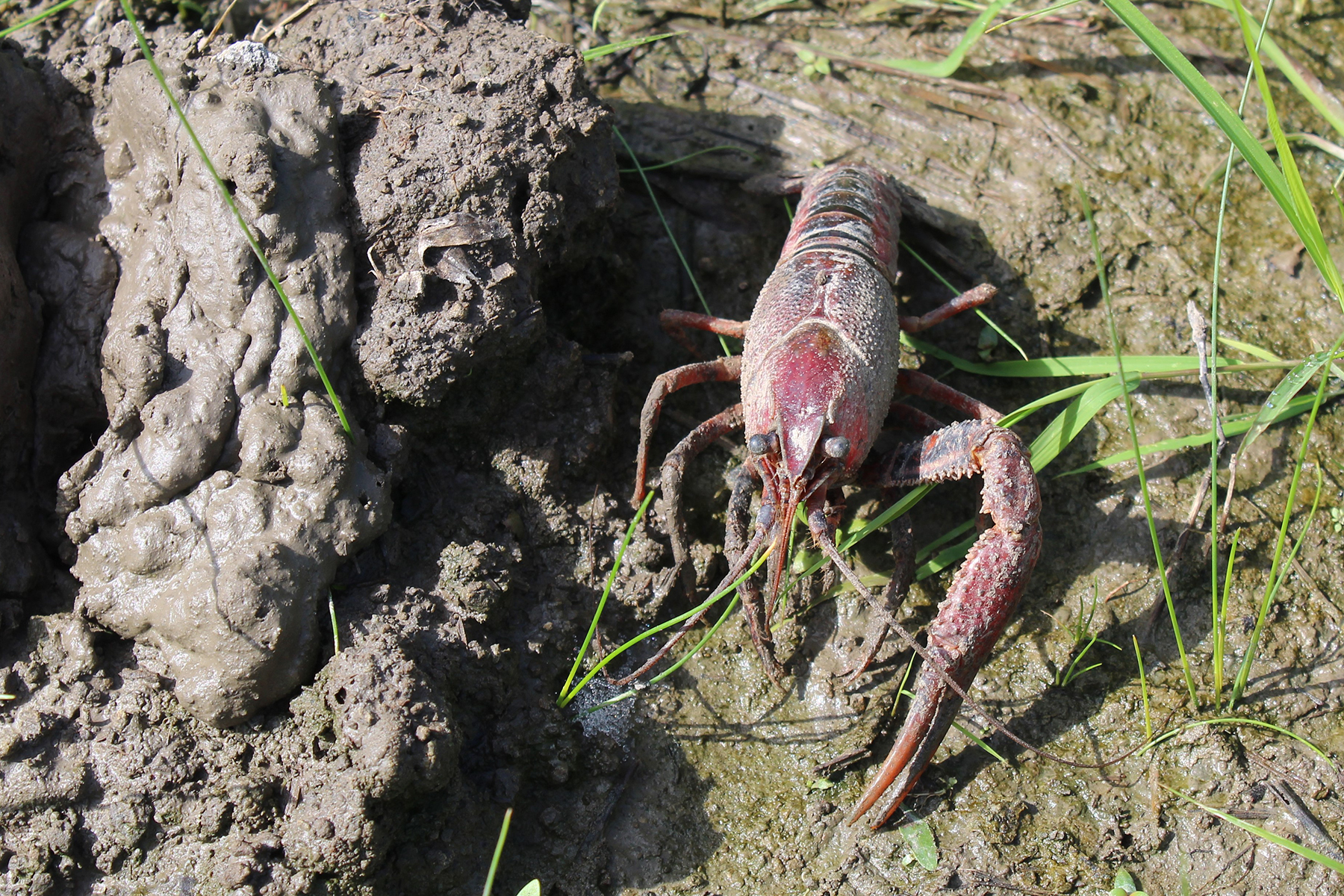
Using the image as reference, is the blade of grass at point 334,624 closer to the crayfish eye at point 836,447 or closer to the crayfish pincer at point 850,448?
the crayfish pincer at point 850,448

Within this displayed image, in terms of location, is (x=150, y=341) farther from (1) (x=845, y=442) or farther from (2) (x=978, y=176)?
(2) (x=978, y=176)

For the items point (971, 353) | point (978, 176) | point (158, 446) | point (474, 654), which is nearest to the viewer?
point (158, 446)

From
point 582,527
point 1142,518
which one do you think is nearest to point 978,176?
point 1142,518

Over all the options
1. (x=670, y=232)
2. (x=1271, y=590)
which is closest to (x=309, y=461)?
(x=670, y=232)

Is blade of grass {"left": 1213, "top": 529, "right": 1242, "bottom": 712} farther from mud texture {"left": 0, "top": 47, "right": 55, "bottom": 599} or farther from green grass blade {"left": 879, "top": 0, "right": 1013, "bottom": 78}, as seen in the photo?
mud texture {"left": 0, "top": 47, "right": 55, "bottom": 599}

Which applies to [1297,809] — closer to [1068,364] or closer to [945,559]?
[945,559]

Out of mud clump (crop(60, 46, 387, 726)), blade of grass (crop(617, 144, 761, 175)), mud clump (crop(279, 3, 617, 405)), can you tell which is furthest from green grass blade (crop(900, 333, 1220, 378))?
mud clump (crop(60, 46, 387, 726))
